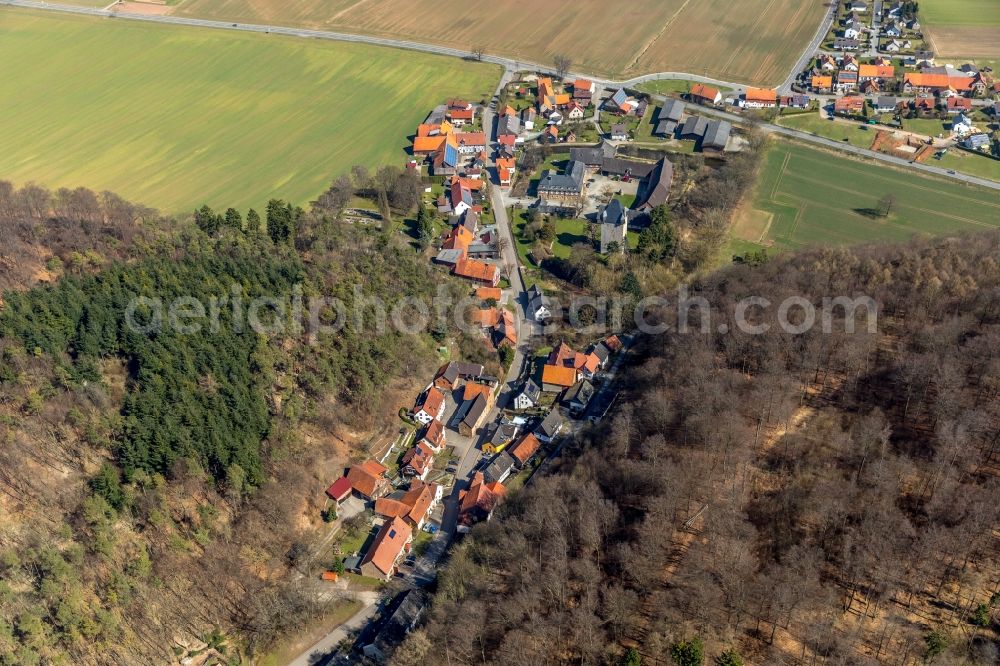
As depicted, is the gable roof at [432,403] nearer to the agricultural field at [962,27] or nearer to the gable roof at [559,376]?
the gable roof at [559,376]

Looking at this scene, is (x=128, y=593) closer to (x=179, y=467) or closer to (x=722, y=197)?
(x=179, y=467)

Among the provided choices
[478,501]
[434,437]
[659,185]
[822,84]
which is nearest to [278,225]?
[434,437]

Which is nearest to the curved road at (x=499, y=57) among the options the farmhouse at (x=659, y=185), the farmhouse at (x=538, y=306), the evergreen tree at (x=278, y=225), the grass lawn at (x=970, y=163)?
the grass lawn at (x=970, y=163)

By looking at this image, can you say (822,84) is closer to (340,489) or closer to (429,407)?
(429,407)

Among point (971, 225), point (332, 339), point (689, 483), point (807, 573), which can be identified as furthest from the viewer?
point (971, 225)

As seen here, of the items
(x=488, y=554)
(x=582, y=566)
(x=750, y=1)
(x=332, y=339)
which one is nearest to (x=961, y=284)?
(x=582, y=566)

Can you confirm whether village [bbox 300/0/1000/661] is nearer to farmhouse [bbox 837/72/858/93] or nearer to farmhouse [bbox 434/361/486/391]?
farmhouse [bbox 434/361/486/391]
